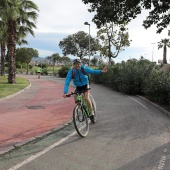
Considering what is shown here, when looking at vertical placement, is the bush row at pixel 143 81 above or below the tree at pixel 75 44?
below

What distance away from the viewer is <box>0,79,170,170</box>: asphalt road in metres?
4.62

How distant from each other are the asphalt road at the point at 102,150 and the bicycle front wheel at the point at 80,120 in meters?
0.16

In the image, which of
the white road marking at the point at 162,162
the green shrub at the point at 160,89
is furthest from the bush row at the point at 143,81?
the white road marking at the point at 162,162

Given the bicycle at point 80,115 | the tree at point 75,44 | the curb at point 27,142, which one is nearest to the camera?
the curb at point 27,142

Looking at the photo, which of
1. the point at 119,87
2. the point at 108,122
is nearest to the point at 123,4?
the point at 108,122

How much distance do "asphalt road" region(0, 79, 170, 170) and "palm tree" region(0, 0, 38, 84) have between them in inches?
587

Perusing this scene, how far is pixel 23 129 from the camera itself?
7.08 metres

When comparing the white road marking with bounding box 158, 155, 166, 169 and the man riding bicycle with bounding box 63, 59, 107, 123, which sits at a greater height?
the man riding bicycle with bounding box 63, 59, 107, 123

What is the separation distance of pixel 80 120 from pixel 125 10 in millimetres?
7329

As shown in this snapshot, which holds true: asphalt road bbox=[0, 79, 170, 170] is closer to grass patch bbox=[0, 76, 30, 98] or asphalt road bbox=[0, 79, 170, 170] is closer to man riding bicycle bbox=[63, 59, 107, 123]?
man riding bicycle bbox=[63, 59, 107, 123]

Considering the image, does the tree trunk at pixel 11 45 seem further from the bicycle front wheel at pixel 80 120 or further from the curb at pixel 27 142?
the bicycle front wheel at pixel 80 120

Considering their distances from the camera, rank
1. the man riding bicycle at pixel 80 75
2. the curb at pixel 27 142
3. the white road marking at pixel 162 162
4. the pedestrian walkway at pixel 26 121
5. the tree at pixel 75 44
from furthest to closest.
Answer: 1. the tree at pixel 75 44
2. the man riding bicycle at pixel 80 75
3. the pedestrian walkway at pixel 26 121
4. the curb at pixel 27 142
5. the white road marking at pixel 162 162

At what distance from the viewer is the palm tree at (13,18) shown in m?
19.9

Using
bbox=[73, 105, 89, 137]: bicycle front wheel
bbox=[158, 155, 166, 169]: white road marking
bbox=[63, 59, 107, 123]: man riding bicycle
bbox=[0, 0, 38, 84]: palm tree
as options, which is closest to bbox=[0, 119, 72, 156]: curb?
bbox=[73, 105, 89, 137]: bicycle front wheel
